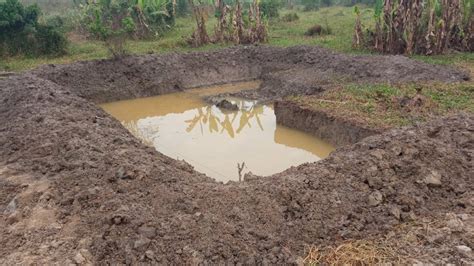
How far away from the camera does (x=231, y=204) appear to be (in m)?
4.97

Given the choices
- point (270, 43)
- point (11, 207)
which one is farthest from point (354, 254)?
point (270, 43)

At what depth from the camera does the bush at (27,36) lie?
1538 centimetres

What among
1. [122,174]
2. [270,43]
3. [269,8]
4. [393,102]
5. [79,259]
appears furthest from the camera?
[269,8]

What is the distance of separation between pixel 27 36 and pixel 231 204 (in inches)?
543

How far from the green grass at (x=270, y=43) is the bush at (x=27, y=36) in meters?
0.44

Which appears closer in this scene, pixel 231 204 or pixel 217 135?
pixel 231 204

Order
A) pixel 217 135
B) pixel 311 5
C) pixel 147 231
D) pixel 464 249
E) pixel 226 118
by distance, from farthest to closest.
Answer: pixel 311 5, pixel 226 118, pixel 217 135, pixel 147 231, pixel 464 249

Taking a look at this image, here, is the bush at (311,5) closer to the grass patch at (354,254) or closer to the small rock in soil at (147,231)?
the grass patch at (354,254)

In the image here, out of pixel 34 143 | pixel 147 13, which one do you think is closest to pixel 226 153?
pixel 34 143

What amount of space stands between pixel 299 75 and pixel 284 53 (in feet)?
7.26

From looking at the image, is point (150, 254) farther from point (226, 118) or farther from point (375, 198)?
point (226, 118)

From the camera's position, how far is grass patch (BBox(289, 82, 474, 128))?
330 inches

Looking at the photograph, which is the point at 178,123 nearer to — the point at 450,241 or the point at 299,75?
the point at 299,75

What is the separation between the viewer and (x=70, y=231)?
479 cm
